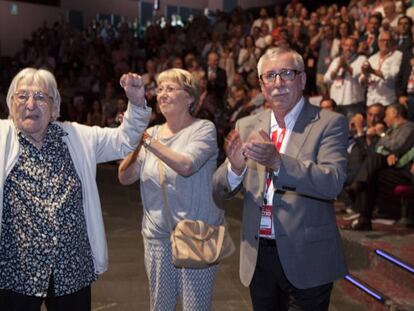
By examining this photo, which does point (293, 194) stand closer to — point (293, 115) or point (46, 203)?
point (293, 115)

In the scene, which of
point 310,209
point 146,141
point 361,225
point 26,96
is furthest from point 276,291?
point 361,225

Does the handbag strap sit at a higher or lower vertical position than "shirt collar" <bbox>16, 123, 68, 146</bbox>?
lower

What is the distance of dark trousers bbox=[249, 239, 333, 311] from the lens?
2449 millimetres

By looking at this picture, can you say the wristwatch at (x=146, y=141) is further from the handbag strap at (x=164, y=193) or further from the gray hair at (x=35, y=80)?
the gray hair at (x=35, y=80)

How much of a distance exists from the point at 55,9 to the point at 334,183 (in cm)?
1913

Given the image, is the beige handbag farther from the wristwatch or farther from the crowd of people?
the wristwatch

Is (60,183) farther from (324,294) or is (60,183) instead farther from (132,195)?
(132,195)

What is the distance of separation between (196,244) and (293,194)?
622mm

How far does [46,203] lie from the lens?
2.34 meters

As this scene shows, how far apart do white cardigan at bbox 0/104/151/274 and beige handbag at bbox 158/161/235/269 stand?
15.8 inches

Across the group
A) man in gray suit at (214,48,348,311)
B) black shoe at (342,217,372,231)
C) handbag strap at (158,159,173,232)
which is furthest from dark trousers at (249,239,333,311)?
black shoe at (342,217,372,231)

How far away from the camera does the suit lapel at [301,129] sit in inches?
95.3

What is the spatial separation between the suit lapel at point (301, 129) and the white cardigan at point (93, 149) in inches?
23.5

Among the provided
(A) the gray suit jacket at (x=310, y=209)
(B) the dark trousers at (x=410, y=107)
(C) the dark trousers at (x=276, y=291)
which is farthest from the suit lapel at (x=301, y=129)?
(B) the dark trousers at (x=410, y=107)
